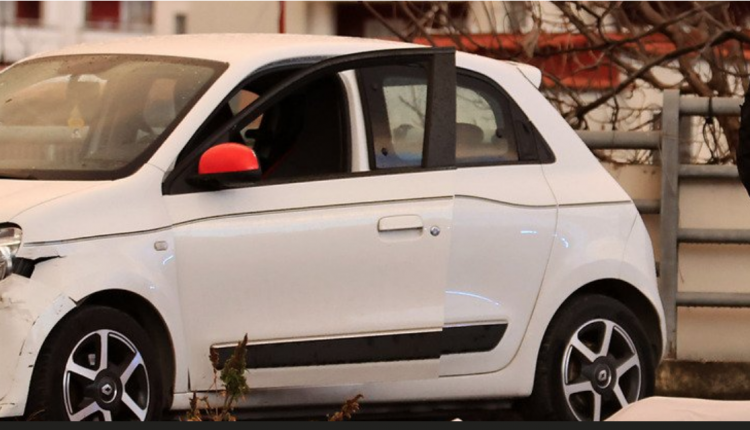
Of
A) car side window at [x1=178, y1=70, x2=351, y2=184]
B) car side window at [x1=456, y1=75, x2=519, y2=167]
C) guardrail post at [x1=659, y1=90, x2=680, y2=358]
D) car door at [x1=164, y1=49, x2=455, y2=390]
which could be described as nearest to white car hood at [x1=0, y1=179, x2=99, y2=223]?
car door at [x1=164, y1=49, x2=455, y2=390]

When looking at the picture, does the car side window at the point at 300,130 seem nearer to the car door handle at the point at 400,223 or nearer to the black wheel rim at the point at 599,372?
the car door handle at the point at 400,223

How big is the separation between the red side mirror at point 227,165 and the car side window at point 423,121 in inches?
29.4

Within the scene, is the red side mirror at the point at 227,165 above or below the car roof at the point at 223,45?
below

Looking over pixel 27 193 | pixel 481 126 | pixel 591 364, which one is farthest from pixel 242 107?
pixel 591 364

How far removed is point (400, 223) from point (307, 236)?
41cm

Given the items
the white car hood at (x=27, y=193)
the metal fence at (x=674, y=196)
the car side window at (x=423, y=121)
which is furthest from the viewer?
the metal fence at (x=674, y=196)

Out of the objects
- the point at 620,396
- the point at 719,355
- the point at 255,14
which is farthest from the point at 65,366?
the point at 255,14

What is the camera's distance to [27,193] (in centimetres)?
699

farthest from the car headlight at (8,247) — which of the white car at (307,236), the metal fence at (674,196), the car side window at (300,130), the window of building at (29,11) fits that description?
the window of building at (29,11)

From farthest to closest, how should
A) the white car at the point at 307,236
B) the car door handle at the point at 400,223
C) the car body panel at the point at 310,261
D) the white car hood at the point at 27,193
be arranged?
the car door handle at the point at 400,223
the car body panel at the point at 310,261
the white car at the point at 307,236
the white car hood at the point at 27,193

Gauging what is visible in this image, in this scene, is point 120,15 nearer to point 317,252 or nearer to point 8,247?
point 317,252

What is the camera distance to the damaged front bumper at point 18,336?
668 centimetres

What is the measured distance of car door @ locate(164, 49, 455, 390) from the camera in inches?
287

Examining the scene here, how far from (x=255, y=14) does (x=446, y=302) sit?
88.5ft
